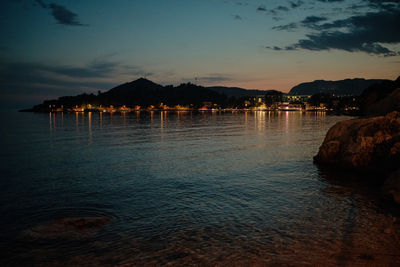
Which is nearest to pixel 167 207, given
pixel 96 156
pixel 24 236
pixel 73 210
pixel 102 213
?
pixel 102 213

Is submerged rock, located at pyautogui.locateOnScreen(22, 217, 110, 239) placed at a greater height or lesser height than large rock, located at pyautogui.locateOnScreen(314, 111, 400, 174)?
A: lesser

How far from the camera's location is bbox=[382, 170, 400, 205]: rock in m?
11.8

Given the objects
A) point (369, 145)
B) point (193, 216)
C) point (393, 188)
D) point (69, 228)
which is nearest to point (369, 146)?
point (369, 145)

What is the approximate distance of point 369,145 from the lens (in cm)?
1742

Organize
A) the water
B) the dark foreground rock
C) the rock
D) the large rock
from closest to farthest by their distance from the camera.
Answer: the water, the rock, the dark foreground rock, the large rock

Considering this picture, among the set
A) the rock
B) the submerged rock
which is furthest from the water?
the rock

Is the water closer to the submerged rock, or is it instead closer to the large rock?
the submerged rock

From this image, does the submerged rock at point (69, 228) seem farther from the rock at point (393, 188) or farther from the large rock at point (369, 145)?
the large rock at point (369, 145)

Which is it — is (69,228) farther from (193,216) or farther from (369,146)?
(369,146)

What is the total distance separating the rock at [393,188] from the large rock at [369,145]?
3265 millimetres

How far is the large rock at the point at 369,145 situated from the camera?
16531 millimetres

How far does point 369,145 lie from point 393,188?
232 inches

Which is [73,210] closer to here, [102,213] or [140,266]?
[102,213]

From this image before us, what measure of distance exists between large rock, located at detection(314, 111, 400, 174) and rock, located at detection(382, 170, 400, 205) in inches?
129
